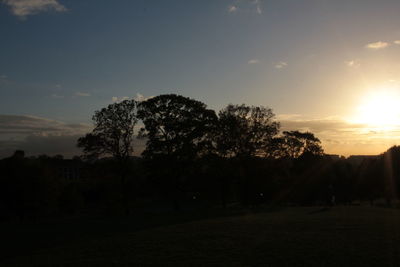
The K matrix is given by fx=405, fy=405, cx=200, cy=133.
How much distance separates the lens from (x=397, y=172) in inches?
2576

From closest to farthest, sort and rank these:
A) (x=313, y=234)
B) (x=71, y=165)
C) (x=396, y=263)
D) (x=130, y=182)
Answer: (x=396, y=263)
(x=313, y=234)
(x=130, y=182)
(x=71, y=165)

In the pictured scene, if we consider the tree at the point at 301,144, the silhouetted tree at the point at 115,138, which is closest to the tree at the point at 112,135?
the silhouetted tree at the point at 115,138

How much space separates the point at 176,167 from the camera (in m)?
47.6

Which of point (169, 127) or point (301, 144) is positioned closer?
point (169, 127)

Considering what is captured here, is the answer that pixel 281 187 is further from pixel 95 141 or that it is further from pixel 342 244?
pixel 342 244

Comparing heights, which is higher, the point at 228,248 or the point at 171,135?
the point at 171,135

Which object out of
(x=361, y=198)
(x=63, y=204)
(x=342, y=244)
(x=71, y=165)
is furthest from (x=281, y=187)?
(x=342, y=244)

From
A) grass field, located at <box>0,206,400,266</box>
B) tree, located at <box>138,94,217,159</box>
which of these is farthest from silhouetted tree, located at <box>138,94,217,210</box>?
grass field, located at <box>0,206,400,266</box>

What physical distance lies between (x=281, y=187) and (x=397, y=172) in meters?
18.6

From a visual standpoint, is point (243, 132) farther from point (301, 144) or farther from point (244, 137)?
point (301, 144)

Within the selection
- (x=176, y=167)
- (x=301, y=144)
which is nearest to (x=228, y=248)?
(x=176, y=167)

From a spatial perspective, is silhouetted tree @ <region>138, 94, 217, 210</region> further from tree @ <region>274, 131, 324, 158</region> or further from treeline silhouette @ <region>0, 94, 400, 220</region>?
tree @ <region>274, 131, 324, 158</region>

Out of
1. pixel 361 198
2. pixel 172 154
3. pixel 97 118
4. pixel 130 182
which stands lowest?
pixel 361 198

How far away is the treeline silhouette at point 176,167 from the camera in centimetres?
4659
